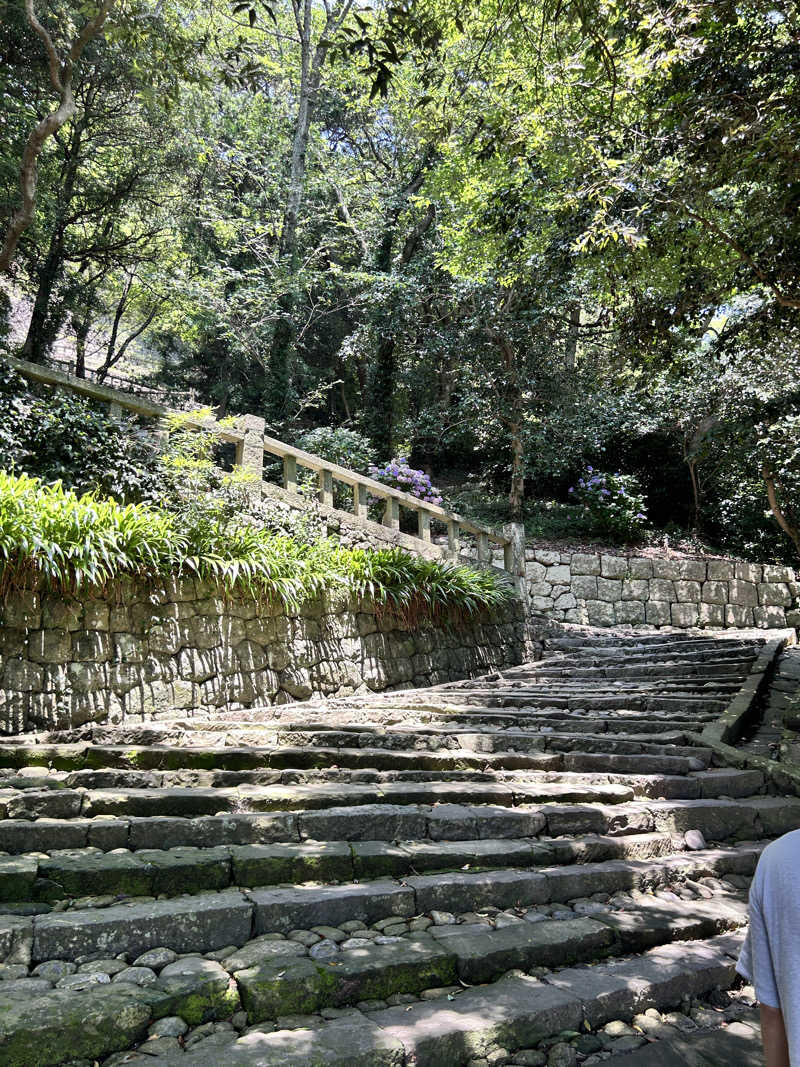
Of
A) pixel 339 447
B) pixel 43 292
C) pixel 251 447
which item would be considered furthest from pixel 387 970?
pixel 43 292

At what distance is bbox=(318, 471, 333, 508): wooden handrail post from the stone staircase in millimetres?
4169

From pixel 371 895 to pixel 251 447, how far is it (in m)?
6.13

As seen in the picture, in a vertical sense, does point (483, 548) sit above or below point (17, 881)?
above

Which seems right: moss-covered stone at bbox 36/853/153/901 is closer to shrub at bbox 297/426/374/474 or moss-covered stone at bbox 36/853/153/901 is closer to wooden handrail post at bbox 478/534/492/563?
wooden handrail post at bbox 478/534/492/563

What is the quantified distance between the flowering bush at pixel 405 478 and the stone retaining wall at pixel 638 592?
2330 millimetres

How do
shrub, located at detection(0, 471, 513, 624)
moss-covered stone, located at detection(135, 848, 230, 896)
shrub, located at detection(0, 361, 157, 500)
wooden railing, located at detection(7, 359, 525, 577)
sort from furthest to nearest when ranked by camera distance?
1. wooden railing, located at detection(7, 359, 525, 577)
2. shrub, located at detection(0, 361, 157, 500)
3. shrub, located at detection(0, 471, 513, 624)
4. moss-covered stone, located at detection(135, 848, 230, 896)

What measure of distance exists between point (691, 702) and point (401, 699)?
8.65ft

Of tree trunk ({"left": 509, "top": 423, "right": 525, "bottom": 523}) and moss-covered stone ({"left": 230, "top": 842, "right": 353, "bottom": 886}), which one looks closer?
moss-covered stone ({"left": 230, "top": 842, "right": 353, "bottom": 886})

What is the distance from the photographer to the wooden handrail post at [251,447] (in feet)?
26.7

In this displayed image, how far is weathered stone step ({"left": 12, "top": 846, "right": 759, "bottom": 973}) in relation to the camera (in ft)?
7.74

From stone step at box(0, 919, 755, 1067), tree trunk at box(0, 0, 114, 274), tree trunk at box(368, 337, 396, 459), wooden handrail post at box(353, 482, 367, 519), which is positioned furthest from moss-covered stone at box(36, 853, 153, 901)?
tree trunk at box(368, 337, 396, 459)

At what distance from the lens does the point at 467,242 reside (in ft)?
38.1

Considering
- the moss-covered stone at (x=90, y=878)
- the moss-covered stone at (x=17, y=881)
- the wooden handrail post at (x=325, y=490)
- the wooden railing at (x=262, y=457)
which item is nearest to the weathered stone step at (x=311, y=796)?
the moss-covered stone at (x=90, y=878)

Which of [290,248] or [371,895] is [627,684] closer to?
[371,895]
